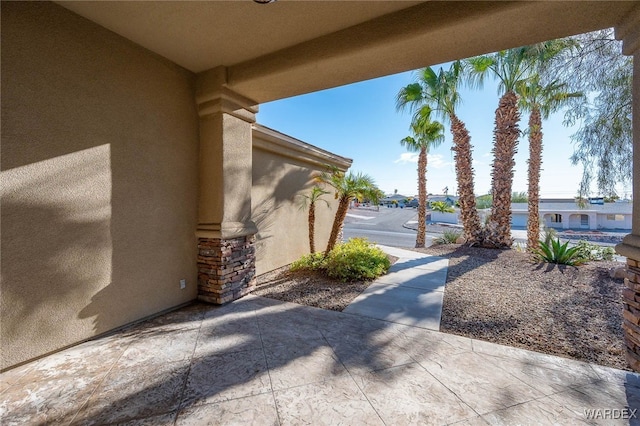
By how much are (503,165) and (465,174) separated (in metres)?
1.09

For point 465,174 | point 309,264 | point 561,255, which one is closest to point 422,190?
point 465,174

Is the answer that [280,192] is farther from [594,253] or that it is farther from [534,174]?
[594,253]

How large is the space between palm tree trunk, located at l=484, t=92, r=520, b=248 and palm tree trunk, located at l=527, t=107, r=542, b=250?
756 millimetres

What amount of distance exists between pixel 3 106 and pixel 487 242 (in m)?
10.2

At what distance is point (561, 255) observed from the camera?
596 centimetres

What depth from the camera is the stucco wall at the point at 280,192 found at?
17.4 feet

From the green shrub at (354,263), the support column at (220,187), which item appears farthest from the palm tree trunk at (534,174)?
the support column at (220,187)

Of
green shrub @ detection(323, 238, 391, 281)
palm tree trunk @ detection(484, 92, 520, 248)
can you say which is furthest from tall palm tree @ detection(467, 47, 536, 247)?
green shrub @ detection(323, 238, 391, 281)

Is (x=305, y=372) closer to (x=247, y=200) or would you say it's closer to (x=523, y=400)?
(x=523, y=400)

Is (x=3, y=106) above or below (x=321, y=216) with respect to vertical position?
above

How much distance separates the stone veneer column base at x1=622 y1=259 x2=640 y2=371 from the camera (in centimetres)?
217

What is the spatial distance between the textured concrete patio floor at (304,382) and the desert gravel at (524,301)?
38cm

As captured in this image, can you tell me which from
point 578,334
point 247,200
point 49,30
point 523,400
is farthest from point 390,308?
point 49,30

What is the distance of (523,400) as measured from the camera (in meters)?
2.00
